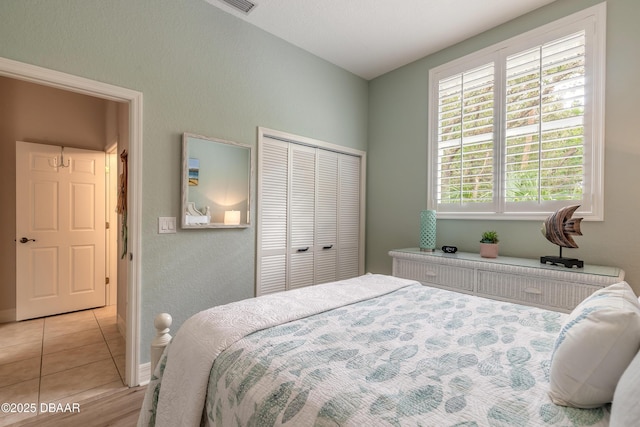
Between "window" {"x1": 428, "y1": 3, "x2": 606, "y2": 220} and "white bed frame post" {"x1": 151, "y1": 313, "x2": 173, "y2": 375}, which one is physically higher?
"window" {"x1": 428, "y1": 3, "x2": 606, "y2": 220}

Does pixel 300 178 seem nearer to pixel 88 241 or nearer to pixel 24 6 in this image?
pixel 24 6

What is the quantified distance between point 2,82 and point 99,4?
2.32 meters

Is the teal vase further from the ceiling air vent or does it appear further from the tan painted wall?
the tan painted wall

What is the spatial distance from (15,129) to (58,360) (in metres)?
2.59

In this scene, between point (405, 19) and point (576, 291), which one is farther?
point (405, 19)

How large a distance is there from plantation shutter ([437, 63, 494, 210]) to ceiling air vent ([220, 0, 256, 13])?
196cm

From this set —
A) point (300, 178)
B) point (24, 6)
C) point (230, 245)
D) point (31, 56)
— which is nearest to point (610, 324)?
point (230, 245)

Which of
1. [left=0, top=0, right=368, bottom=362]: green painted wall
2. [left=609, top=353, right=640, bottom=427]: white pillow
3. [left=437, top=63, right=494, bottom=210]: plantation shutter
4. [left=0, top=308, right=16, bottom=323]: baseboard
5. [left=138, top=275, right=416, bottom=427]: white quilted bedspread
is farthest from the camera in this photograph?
[left=0, top=308, right=16, bottom=323]: baseboard

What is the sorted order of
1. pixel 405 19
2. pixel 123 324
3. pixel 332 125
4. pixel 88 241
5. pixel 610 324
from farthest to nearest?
pixel 88 241, pixel 332 125, pixel 123 324, pixel 405 19, pixel 610 324

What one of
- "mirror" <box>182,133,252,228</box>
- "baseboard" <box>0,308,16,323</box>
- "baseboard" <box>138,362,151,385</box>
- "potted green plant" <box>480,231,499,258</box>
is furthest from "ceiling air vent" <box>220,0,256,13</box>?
"baseboard" <box>0,308,16,323</box>

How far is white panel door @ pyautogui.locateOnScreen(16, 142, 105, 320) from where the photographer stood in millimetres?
3232

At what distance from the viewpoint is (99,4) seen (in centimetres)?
195

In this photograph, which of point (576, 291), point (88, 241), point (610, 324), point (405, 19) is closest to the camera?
point (610, 324)

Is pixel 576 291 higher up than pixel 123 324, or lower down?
higher up
